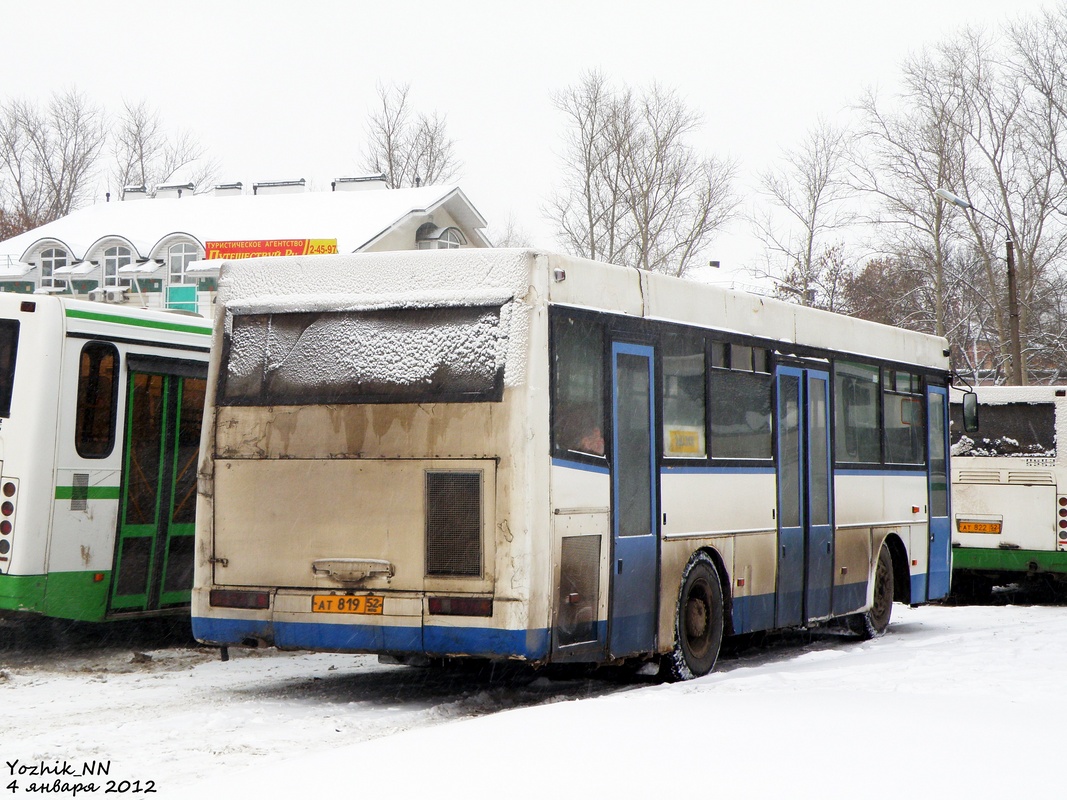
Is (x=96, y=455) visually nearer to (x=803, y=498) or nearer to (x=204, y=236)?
(x=803, y=498)

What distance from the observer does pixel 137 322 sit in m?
11.9

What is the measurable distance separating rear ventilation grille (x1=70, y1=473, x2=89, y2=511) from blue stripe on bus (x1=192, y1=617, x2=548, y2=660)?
247cm

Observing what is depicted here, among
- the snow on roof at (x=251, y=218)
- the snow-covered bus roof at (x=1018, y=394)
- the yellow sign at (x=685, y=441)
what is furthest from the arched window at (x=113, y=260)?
the yellow sign at (x=685, y=441)

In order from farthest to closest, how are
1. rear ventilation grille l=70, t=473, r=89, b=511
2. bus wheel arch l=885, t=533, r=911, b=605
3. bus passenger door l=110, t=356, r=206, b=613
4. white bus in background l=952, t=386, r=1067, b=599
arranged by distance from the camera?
white bus in background l=952, t=386, r=1067, b=599 < bus wheel arch l=885, t=533, r=911, b=605 < bus passenger door l=110, t=356, r=206, b=613 < rear ventilation grille l=70, t=473, r=89, b=511

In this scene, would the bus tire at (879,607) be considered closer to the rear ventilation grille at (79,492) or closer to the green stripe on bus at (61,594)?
the green stripe on bus at (61,594)

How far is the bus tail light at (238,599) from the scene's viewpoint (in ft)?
30.1

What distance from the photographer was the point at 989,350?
49.5 m

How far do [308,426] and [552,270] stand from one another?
72.6 inches

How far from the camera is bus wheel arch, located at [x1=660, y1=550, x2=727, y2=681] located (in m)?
10.3

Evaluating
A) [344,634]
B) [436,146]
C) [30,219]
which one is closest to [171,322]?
[344,634]

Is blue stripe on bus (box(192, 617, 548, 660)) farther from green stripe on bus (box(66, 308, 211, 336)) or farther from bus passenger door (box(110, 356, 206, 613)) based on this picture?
green stripe on bus (box(66, 308, 211, 336))

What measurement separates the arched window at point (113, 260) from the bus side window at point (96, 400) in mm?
39543

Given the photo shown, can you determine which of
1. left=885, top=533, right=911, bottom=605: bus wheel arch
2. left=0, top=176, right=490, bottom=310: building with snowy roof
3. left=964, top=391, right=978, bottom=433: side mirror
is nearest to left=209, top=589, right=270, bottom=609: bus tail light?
left=885, top=533, right=911, bottom=605: bus wheel arch

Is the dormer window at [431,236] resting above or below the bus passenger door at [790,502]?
above
